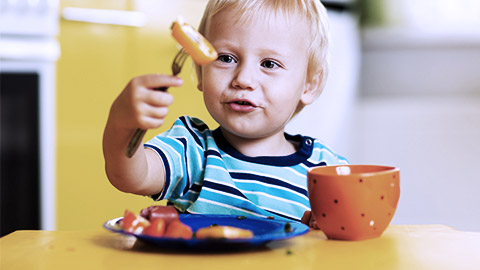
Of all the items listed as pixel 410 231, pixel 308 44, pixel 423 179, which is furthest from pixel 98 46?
pixel 410 231

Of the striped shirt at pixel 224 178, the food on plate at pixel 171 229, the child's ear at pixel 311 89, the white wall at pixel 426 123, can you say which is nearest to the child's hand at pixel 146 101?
the food on plate at pixel 171 229

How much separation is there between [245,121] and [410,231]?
34 cm

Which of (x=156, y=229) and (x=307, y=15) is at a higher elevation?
(x=307, y=15)

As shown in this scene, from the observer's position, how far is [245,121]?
978 millimetres

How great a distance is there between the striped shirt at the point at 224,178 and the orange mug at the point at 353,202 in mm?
259

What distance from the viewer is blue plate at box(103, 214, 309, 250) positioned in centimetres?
59

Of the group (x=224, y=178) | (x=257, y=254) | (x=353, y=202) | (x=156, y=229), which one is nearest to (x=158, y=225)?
(x=156, y=229)

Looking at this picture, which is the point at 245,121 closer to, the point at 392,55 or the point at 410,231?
the point at 410,231

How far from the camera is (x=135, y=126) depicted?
26.5 inches

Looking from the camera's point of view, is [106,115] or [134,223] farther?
[106,115]

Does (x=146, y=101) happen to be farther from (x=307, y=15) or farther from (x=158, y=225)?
(x=307, y=15)

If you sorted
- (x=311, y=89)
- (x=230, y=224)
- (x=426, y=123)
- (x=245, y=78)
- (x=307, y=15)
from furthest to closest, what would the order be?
(x=426, y=123), (x=311, y=89), (x=307, y=15), (x=245, y=78), (x=230, y=224)

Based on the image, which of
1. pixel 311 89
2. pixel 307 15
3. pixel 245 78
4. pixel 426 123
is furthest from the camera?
pixel 426 123

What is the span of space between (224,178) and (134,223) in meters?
0.36
